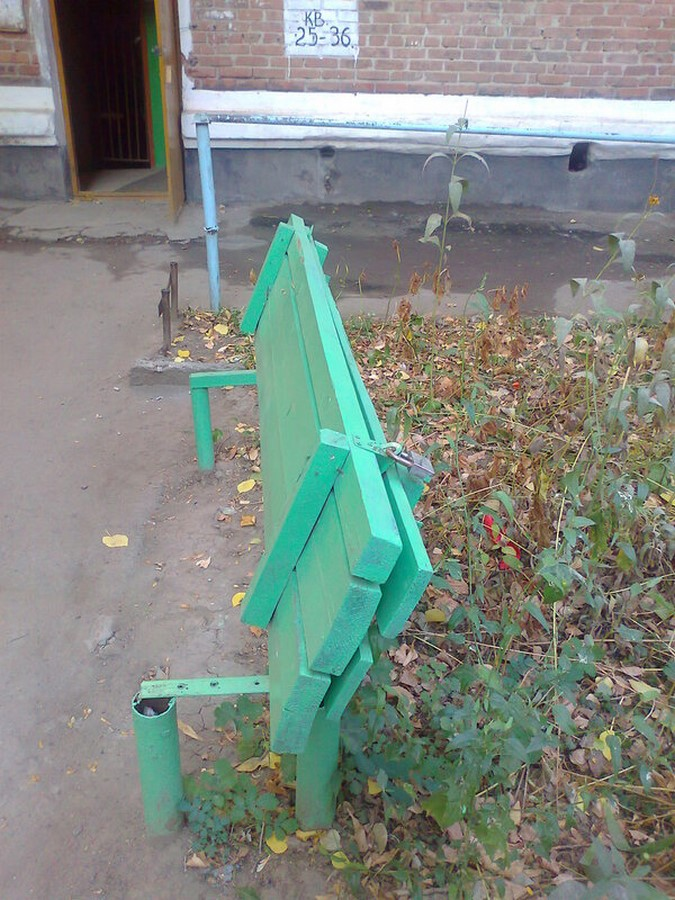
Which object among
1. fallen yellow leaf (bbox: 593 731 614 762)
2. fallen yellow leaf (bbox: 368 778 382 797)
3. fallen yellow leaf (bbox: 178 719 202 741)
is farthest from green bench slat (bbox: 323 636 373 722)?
fallen yellow leaf (bbox: 593 731 614 762)

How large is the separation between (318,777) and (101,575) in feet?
4.28

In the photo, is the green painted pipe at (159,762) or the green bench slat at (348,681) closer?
the green bench slat at (348,681)

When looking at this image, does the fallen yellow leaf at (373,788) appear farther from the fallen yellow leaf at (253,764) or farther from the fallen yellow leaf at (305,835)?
the fallen yellow leaf at (253,764)

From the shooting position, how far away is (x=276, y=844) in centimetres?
179

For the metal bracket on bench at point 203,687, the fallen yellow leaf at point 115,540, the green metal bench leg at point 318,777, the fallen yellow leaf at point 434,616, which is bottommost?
the fallen yellow leaf at point 115,540

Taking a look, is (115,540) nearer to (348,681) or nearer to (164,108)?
(348,681)

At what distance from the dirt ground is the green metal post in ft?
0.29

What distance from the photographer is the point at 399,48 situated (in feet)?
22.5

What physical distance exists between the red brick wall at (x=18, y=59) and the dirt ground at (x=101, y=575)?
247 cm

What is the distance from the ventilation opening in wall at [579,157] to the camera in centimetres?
729

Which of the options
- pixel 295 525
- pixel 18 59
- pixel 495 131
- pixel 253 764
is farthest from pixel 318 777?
pixel 18 59

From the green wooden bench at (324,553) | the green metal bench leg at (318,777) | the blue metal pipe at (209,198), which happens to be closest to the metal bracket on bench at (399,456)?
the green wooden bench at (324,553)

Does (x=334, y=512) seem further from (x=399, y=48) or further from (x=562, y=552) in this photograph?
(x=399, y=48)

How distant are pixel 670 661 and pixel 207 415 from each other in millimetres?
1935
